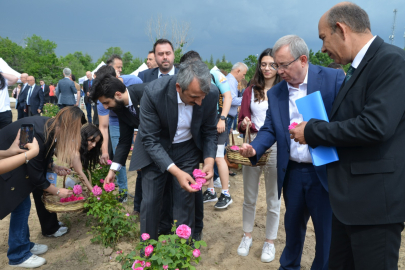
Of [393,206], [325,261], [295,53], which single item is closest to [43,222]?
[325,261]

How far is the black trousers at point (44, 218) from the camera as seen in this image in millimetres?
3414

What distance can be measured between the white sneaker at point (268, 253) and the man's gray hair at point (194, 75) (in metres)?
1.89

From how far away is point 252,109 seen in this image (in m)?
3.27

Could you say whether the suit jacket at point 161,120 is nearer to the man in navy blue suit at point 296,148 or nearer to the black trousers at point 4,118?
the man in navy blue suit at point 296,148

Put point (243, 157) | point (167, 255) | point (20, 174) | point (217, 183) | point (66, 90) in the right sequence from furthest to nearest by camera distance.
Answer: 1. point (66, 90)
2. point (217, 183)
3. point (243, 157)
4. point (20, 174)
5. point (167, 255)

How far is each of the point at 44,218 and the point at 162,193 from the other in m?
1.74

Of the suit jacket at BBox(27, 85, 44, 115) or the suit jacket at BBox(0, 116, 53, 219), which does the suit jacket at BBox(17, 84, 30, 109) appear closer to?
the suit jacket at BBox(27, 85, 44, 115)

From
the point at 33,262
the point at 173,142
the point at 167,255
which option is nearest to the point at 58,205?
the point at 33,262

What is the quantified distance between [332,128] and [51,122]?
8.11 ft

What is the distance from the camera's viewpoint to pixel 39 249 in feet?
10.7

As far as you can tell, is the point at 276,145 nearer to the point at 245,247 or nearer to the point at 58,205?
the point at 245,247

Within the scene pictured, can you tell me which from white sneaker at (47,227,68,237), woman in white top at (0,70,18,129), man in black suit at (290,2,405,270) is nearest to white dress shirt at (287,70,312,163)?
man in black suit at (290,2,405,270)

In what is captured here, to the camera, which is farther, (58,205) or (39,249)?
(39,249)

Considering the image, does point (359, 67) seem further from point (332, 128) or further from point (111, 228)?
point (111, 228)
